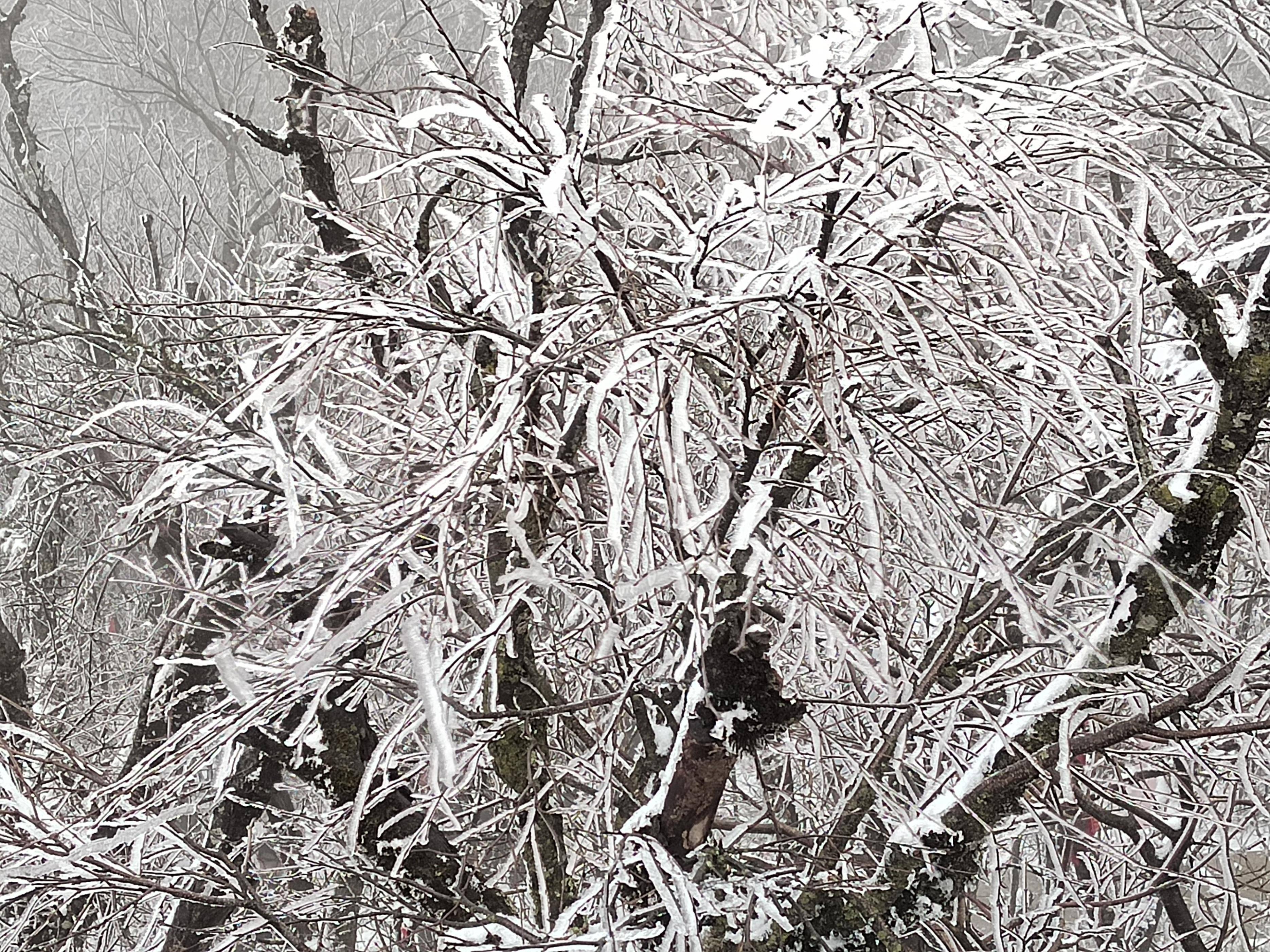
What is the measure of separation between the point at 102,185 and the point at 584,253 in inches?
547

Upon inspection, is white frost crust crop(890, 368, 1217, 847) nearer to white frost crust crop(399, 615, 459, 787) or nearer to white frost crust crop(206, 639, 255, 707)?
white frost crust crop(399, 615, 459, 787)

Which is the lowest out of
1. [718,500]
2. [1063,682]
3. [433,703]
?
[1063,682]

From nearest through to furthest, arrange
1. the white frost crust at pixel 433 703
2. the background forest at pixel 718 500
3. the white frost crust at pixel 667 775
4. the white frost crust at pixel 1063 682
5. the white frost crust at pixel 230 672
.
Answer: the white frost crust at pixel 433 703 → the white frost crust at pixel 230 672 → the background forest at pixel 718 500 → the white frost crust at pixel 1063 682 → the white frost crust at pixel 667 775

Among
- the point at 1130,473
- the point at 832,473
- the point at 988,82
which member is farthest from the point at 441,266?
the point at 1130,473

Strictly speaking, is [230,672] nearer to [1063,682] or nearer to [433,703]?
[433,703]

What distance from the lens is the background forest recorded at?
2.14 metres

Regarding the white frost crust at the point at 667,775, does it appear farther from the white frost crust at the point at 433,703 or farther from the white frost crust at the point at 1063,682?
the white frost crust at the point at 433,703

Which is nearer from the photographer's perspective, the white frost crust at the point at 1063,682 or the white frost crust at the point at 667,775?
the white frost crust at the point at 1063,682

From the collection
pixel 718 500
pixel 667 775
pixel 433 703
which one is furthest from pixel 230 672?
pixel 667 775

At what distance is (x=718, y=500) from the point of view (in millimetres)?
2176

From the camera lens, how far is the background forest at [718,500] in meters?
2.14

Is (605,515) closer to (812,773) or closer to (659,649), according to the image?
(659,649)

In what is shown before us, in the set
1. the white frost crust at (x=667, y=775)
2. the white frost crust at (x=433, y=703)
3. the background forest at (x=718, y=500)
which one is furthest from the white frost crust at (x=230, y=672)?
the white frost crust at (x=667, y=775)

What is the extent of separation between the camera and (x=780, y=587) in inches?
95.2
